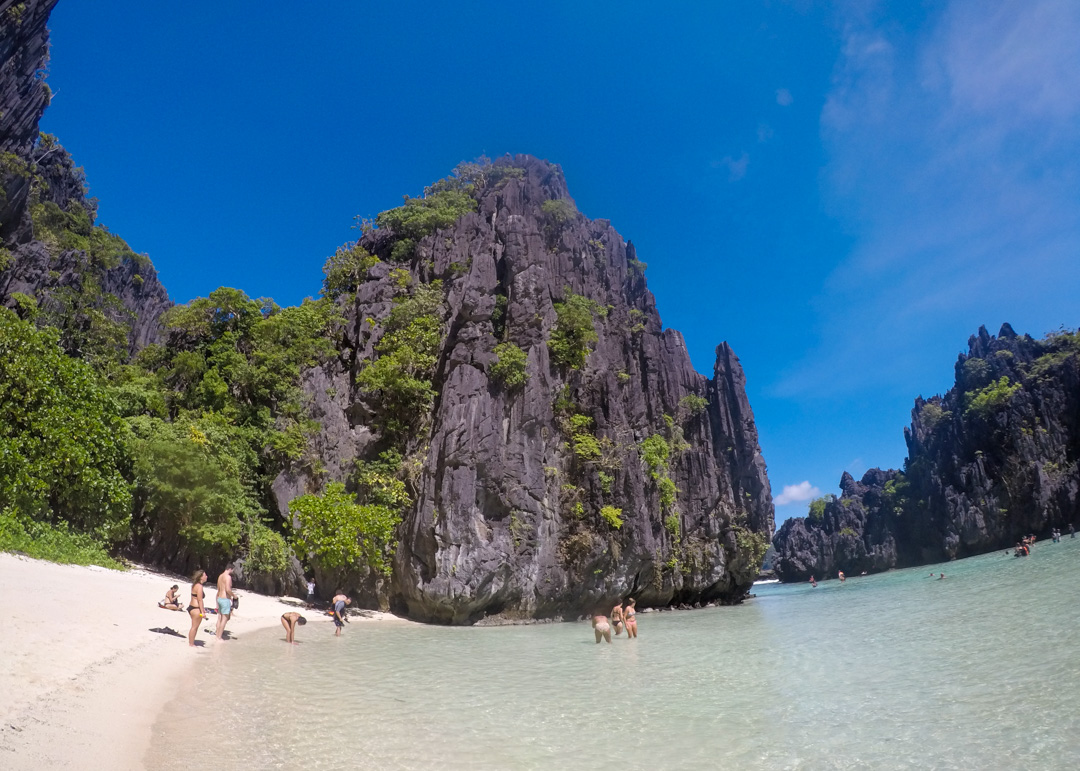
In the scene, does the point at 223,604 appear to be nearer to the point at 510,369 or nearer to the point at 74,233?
the point at 510,369

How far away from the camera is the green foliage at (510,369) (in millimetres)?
25000

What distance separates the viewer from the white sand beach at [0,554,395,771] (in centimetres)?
498

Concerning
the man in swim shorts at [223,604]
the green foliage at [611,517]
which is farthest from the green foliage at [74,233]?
the green foliage at [611,517]

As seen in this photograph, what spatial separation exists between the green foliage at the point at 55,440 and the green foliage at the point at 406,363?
988 centimetres

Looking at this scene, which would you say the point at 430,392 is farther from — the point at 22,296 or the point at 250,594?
the point at 22,296

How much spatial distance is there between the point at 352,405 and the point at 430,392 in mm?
3928

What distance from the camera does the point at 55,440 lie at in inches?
696

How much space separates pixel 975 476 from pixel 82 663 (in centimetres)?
7873

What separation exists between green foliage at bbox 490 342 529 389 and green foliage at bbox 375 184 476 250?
45.7 ft

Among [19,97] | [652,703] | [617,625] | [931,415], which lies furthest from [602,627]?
[931,415]

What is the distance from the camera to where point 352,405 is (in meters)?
26.4

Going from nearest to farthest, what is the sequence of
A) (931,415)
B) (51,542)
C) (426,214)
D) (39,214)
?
1. (51,542)
2. (426,214)
3. (39,214)
4. (931,415)

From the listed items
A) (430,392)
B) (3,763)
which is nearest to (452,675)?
(3,763)

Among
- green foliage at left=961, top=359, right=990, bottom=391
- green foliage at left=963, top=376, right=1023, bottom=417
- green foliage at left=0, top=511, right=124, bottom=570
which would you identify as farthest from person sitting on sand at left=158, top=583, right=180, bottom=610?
green foliage at left=961, top=359, right=990, bottom=391
